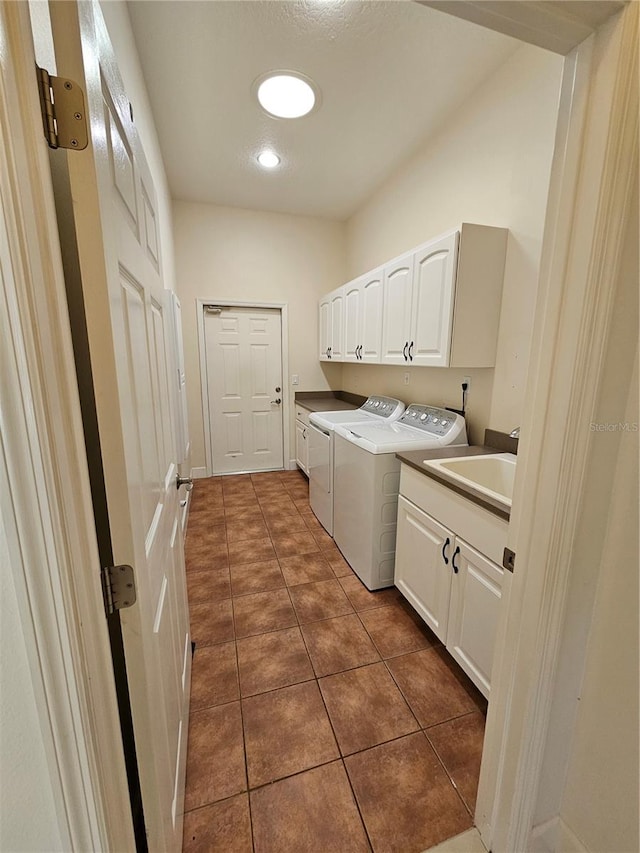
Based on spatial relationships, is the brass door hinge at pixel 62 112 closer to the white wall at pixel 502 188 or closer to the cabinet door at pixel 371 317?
the white wall at pixel 502 188

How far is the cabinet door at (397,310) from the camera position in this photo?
235 centimetres

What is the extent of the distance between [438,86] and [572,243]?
209cm

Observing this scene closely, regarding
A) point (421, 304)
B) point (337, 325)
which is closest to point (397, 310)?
point (421, 304)

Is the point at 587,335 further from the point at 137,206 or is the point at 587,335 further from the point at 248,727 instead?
the point at 248,727

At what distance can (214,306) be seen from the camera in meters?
3.88

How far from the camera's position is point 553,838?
100 cm

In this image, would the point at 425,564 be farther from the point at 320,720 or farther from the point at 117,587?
the point at 117,587

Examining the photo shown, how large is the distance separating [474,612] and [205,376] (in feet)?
11.2

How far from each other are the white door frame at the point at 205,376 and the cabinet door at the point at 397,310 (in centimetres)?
172

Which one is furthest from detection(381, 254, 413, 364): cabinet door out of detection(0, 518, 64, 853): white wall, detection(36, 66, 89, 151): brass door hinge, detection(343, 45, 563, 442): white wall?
detection(0, 518, 64, 853): white wall

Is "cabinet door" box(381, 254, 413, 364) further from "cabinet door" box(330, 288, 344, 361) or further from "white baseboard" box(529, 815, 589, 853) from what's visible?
"white baseboard" box(529, 815, 589, 853)

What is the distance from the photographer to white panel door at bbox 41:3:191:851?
0.53 metres

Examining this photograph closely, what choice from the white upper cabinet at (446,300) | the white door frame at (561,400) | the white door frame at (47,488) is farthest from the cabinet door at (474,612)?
the white door frame at (47,488)

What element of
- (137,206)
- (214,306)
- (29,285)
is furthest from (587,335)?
(214,306)
